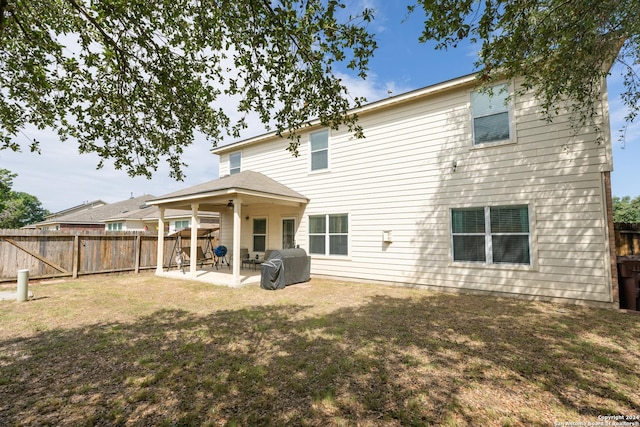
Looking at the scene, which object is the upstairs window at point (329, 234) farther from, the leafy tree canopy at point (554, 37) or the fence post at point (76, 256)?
the fence post at point (76, 256)

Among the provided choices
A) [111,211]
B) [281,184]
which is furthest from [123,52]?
[111,211]

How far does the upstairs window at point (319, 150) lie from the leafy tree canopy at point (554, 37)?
5.44m

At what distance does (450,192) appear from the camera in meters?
7.82

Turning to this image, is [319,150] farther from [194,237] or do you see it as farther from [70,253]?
[70,253]

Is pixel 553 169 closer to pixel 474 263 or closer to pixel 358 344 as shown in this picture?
pixel 474 263

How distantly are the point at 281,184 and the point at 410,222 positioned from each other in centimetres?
533

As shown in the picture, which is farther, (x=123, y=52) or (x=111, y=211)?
(x=111, y=211)

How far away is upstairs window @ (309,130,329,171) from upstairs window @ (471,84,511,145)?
4.78m

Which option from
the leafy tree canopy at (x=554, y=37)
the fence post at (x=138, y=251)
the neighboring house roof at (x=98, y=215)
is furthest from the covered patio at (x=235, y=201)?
the neighboring house roof at (x=98, y=215)

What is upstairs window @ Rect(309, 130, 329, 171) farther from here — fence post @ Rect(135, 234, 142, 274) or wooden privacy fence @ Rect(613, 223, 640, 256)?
wooden privacy fence @ Rect(613, 223, 640, 256)

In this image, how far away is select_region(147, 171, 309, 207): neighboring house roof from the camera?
28.1 ft

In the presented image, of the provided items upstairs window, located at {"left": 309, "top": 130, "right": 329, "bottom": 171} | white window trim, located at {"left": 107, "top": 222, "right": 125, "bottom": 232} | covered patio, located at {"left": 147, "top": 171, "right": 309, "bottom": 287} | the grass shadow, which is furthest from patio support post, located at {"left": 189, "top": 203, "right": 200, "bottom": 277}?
white window trim, located at {"left": 107, "top": 222, "right": 125, "bottom": 232}

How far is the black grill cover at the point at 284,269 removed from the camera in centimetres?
817

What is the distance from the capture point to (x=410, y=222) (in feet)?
27.6
